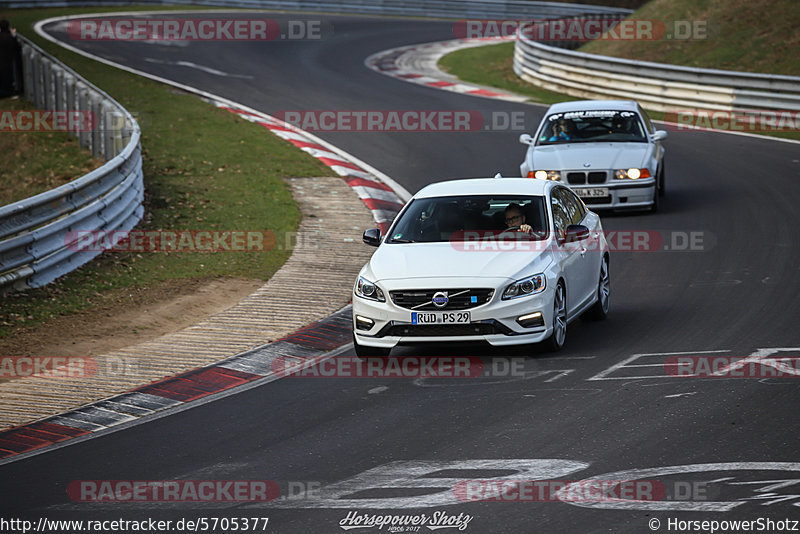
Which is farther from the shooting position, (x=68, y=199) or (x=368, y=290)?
(x=68, y=199)

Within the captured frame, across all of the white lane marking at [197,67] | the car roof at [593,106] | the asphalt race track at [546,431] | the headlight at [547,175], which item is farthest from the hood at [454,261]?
the white lane marking at [197,67]

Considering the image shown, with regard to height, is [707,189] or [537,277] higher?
[537,277]

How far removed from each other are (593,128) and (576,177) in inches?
57.4

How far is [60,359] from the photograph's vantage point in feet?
36.9

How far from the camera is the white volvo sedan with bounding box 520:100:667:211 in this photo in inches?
692

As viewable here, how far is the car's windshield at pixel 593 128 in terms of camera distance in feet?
60.7

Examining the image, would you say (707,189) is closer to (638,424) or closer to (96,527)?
(638,424)

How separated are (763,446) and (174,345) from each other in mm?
6092

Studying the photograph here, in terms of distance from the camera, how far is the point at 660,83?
92.2 feet

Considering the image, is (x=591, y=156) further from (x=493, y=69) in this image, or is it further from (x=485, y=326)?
(x=493, y=69)

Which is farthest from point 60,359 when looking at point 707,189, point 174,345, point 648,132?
point 707,189

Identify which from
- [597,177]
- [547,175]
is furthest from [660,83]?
[547,175]

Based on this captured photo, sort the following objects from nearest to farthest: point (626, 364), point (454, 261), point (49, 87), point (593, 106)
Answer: point (626, 364) < point (454, 261) < point (593, 106) < point (49, 87)

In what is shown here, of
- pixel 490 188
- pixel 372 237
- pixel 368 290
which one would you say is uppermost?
pixel 490 188
